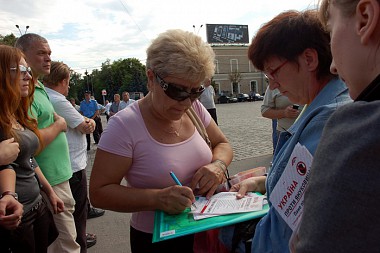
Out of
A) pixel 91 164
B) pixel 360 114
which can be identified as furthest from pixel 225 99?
pixel 360 114

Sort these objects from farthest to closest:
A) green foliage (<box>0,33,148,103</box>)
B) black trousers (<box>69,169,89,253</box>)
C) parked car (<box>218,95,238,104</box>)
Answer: green foliage (<box>0,33,148,103</box>)
parked car (<box>218,95,238,104</box>)
black trousers (<box>69,169,89,253</box>)

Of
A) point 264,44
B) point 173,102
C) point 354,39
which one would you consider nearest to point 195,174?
point 173,102

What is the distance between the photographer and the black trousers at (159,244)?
5.59ft

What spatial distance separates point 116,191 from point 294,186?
0.91 meters

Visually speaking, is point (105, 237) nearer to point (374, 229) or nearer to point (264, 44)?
point (264, 44)

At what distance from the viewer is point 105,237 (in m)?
3.75

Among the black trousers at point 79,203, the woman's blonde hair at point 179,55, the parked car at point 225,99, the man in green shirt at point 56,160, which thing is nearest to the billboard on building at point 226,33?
the parked car at point 225,99

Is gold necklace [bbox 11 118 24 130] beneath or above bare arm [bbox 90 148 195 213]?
above

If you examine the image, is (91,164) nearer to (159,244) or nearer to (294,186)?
(159,244)

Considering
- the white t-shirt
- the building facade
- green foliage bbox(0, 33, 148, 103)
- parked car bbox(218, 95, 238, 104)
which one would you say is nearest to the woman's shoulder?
the white t-shirt

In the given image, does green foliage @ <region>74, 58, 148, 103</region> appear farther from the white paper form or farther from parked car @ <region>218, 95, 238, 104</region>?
the white paper form

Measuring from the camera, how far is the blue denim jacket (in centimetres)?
103

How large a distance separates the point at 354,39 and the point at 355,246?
41cm

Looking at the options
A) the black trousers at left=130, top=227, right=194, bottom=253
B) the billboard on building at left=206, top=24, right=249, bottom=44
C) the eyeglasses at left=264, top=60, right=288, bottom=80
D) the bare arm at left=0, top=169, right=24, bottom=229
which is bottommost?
the black trousers at left=130, top=227, right=194, bottom=253
